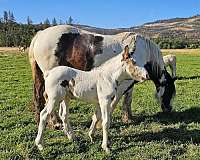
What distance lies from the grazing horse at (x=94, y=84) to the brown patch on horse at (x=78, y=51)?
5.37ft

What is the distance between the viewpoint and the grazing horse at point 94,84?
25.0ft

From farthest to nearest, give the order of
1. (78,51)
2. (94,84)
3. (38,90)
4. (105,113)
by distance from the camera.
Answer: (38,90)
(78,51)
(94,84)
(105,113)

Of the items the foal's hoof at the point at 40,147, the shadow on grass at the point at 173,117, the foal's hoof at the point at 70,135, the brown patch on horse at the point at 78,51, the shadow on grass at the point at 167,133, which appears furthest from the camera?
the shadow on grass at the point at 173,117

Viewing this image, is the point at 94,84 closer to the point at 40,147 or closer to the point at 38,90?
the point at 40,147

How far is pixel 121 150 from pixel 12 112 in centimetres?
507

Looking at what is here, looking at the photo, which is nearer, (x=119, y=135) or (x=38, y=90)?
(x=119, y=135)

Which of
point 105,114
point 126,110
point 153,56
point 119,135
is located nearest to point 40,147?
point 105,114

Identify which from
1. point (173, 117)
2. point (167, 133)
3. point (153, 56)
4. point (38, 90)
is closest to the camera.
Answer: point (167, 133)

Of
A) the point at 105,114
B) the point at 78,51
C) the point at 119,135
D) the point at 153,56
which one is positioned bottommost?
the point at 119,135

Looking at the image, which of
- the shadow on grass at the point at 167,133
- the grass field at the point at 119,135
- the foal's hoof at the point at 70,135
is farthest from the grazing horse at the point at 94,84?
the shadow on grass at the point at 167,133

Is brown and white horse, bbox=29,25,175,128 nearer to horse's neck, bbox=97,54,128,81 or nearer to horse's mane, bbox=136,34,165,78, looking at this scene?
horse's mane, bbox=136,34,165,78

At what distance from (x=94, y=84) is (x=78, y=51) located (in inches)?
79.1

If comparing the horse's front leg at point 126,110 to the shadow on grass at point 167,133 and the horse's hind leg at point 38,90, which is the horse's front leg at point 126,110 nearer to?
the shadow on grass at point 167,133

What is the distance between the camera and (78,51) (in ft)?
31.4
